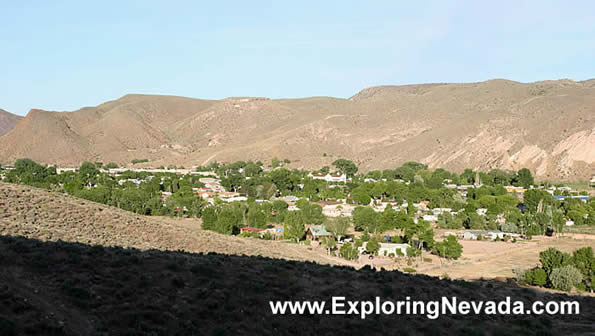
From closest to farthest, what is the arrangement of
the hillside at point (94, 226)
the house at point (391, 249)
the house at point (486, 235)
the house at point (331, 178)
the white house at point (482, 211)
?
the hillside at point (94, 226) < the house at point (391, 249) < the house at point (486, 235) < the white house at point (482, 211) < the house at point (331, 178)

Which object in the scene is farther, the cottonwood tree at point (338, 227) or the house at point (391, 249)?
the cottonwood tree at point (338, 227)

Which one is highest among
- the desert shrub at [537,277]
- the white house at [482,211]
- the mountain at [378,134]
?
the mountain at [378,134]

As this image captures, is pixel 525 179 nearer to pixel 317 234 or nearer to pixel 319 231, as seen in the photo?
pixel 319 231

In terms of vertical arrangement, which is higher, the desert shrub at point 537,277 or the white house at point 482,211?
the white house at point 482,211

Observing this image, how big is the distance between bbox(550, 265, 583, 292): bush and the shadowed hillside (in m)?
9.91

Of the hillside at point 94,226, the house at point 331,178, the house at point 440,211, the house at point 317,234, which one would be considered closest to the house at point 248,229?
the house at point 317,234

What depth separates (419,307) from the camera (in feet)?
53.1

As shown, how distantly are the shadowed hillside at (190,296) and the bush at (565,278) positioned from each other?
991cm

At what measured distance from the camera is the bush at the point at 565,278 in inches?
1129

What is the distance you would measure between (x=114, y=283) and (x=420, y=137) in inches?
5069

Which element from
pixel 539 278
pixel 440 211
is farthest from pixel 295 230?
pixel 440 211

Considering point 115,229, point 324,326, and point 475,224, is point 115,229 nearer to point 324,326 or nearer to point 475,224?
point 324,326

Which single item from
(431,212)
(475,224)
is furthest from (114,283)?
(431,212)

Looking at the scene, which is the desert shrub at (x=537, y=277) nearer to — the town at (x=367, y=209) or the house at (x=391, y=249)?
the town at (x=367, y=209)
